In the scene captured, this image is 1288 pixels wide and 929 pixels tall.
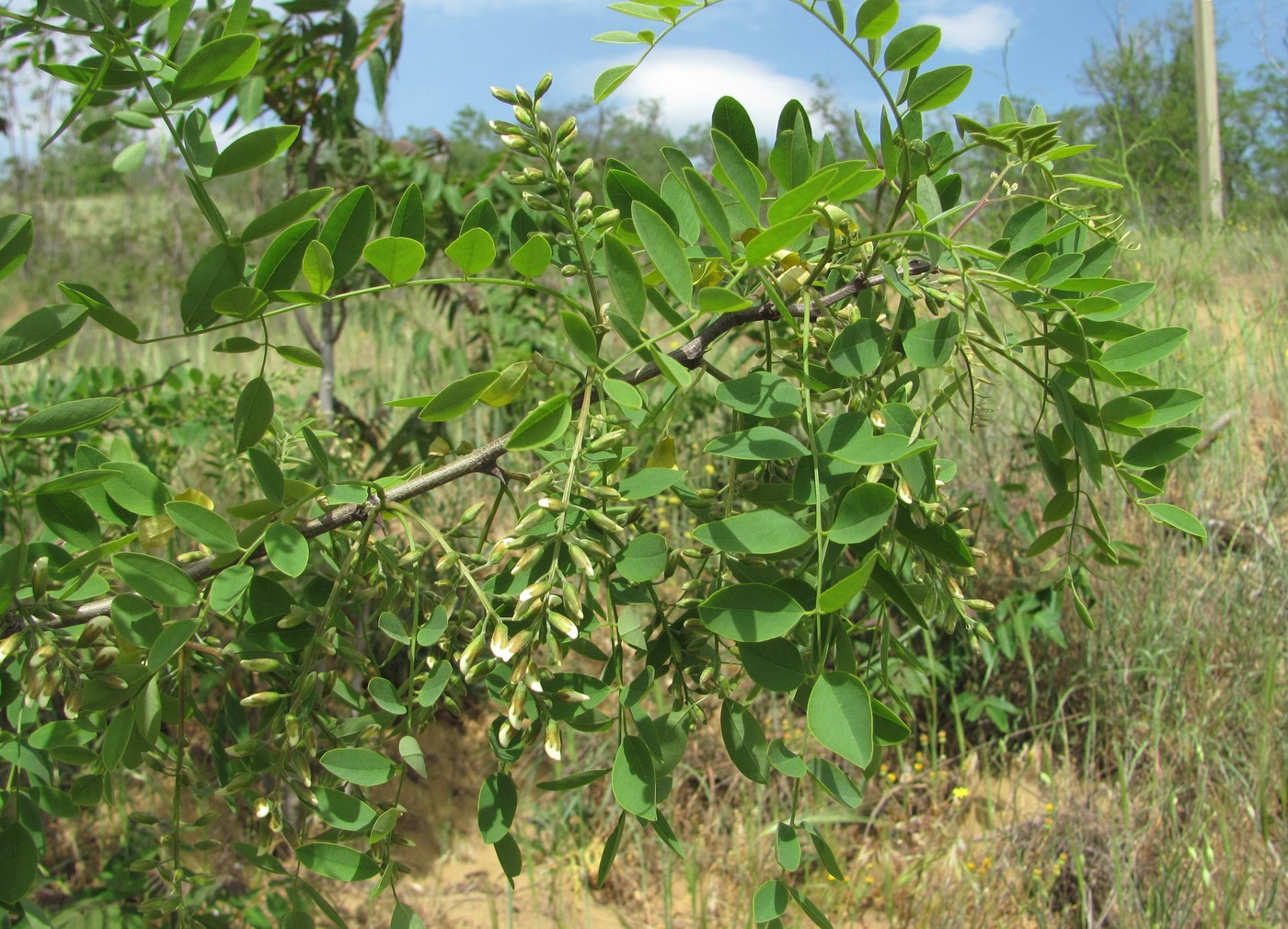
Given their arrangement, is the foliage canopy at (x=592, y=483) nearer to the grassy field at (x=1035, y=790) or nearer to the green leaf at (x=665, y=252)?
the green leaf at (x=665, y=252)

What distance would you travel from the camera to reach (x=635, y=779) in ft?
1.66

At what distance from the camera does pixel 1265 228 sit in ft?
19.7

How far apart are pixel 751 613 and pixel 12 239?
440mm

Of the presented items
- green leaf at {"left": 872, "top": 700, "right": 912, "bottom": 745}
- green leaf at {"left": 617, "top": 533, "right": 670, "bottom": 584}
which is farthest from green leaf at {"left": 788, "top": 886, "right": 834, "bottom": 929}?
green leaf at {"left": 617, "top": 533, "right": 670, "bottom": 584}

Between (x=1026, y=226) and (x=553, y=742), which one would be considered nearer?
(x=553, y=742)

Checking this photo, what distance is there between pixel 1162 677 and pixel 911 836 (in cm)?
59

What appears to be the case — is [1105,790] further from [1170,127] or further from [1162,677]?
[1170,127]

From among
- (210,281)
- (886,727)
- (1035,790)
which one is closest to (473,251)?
(210,281)

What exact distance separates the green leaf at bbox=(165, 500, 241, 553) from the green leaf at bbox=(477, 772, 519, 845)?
0.20 metres

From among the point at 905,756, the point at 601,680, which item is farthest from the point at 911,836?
the point at 601,680

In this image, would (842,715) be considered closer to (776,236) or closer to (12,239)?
(776,236)

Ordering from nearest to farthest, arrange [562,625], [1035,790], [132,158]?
[562,625]
[132,158]
[1035,790]

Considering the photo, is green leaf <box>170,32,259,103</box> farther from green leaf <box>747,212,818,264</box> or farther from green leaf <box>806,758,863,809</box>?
green leaf <box>806,758,863,809</box>

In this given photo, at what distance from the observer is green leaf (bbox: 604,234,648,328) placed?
48 cm
